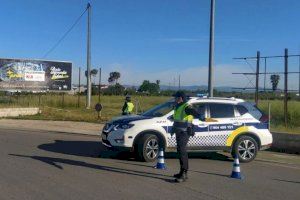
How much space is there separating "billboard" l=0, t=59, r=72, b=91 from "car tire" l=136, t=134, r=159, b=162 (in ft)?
136

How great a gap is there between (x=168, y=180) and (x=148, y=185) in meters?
0.70

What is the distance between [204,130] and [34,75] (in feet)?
138

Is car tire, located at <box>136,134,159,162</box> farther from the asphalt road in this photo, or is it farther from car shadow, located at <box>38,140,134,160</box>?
car shadow, located at <box>38,140,134,160</box>

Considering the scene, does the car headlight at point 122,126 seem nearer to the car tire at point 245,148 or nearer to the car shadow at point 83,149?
the car shadow at point 83,149

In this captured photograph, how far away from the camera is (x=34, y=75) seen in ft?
173

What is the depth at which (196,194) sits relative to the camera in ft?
27.8

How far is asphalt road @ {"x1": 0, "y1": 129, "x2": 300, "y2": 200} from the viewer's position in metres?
8.41

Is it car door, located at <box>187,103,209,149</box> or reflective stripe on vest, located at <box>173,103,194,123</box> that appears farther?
car door, located at <box>187,103,209,149</box>

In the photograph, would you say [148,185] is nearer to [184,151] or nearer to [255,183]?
[184,151]

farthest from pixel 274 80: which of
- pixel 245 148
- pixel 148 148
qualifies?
pixel 148 148

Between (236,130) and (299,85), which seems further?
(299,85)

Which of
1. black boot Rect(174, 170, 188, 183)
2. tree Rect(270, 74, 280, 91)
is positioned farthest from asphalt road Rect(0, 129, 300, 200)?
tree Rect(270, 74, 280, 91)

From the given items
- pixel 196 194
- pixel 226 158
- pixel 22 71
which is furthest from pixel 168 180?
pixel 22 71

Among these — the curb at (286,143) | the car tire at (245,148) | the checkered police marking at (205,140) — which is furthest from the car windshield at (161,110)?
the curb at (286,143)
